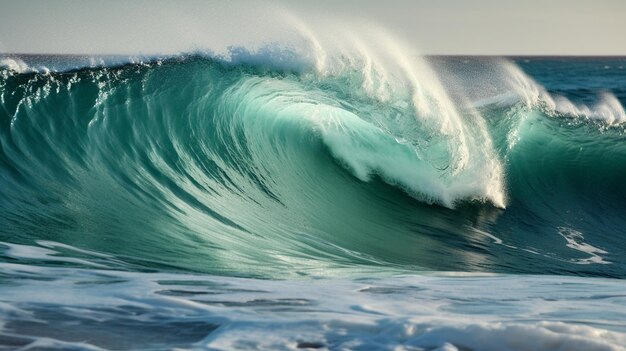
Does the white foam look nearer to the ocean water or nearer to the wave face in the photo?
the ocean water

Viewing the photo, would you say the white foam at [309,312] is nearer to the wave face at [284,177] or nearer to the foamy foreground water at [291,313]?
the foamy foreground water at [291,313]

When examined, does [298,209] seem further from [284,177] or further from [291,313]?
[291,313]

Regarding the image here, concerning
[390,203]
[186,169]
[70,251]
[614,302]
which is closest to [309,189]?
[390,203]

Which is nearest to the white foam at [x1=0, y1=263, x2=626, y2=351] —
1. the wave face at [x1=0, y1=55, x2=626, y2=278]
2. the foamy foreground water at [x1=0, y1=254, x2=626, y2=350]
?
the foamy foreground water at [x1=0, y1=254, x2=626, y2=350]

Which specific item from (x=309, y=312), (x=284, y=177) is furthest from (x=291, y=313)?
(x=284, y=177)

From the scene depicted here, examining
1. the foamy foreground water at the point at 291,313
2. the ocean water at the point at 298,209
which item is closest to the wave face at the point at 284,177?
the ocean water at the point at 298,209

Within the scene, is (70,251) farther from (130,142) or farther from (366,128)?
(366,128)
